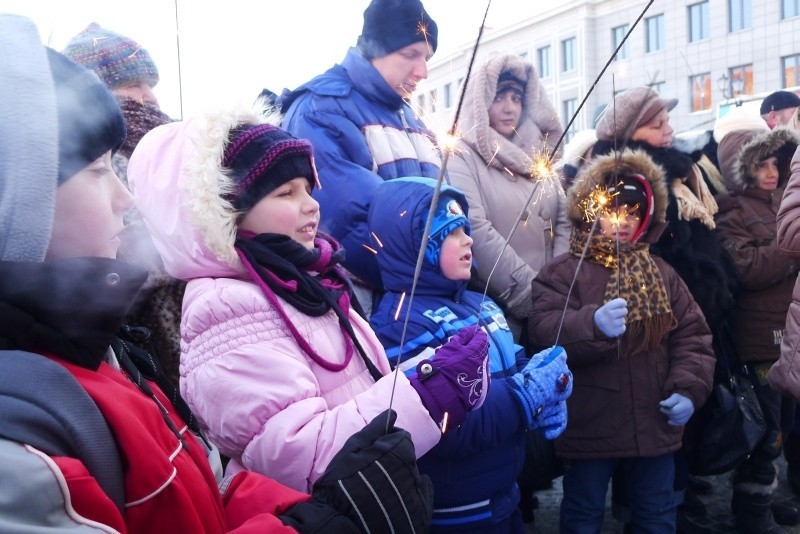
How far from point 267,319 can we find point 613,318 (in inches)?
63.4

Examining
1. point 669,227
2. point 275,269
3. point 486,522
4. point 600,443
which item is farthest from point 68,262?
point 669,227

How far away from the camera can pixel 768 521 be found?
11.6ft

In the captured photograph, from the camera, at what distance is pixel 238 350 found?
1.67 metres

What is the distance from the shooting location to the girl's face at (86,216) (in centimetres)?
112

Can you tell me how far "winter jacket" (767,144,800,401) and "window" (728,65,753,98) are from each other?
297 inches

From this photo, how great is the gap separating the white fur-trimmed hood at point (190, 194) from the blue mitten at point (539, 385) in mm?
1010

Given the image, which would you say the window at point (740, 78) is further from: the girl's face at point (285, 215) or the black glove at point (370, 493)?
the black glove at point (370, 493)

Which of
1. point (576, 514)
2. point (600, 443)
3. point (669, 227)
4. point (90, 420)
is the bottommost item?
point (576, 514)

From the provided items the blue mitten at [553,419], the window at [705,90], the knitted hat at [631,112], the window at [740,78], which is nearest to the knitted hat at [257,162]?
the blue mitten at [553,419]

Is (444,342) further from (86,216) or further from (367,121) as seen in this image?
(86,216)

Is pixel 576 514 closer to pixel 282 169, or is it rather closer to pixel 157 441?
pixel 282 169

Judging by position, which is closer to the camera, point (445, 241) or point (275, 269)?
point (275, 269)

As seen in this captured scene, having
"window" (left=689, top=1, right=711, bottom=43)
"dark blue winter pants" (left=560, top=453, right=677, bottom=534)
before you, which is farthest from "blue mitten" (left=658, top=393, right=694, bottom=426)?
"window" (left=689, top=1, right=711, bottom=43)

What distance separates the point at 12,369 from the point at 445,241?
1.67m
